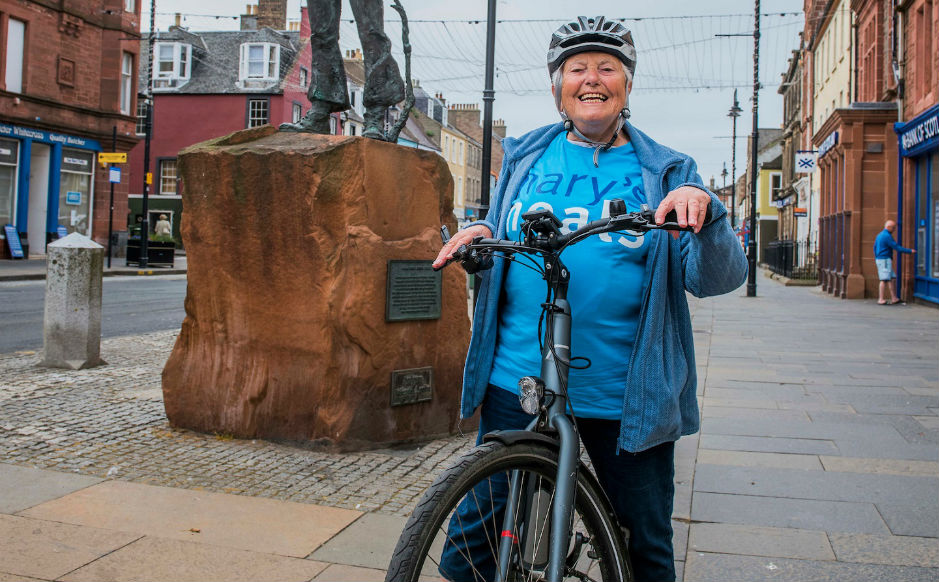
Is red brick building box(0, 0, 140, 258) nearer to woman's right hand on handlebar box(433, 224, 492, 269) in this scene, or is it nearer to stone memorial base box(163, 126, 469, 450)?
stone memorial base box(163, 126, 469, 450)

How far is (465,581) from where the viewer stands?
2410 millimetres

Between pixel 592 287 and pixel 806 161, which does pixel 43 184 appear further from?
pixel 592 287

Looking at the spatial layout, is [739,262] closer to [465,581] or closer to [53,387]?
[465,581]

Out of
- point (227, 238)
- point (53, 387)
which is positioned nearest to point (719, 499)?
point (227, 238)

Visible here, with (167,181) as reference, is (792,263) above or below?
below

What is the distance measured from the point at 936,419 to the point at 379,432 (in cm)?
407

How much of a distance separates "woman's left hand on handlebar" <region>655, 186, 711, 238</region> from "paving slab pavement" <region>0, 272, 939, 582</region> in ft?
6.08

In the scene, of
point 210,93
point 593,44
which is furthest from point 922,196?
point 210,93

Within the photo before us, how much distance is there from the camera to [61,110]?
28.9 metres

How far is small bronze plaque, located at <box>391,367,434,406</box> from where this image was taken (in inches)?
214

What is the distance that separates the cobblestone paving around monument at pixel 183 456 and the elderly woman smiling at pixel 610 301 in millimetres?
1851

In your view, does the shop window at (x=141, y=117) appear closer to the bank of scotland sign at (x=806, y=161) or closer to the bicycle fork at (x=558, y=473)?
the bank of scotland sign at (x=806, y=161)

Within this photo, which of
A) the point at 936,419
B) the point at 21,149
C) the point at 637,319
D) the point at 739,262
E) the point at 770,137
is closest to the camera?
the point at 739,262

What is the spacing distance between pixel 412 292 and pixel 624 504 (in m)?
3.11
